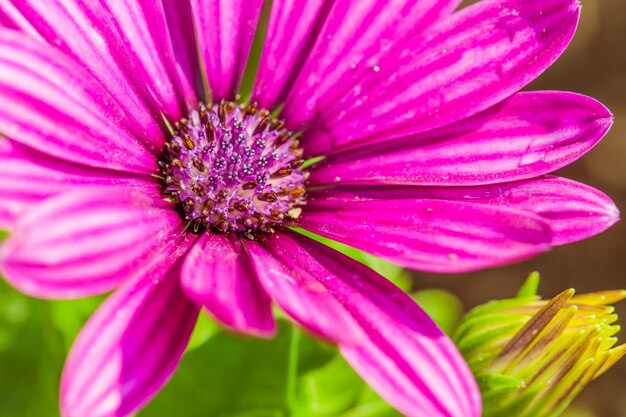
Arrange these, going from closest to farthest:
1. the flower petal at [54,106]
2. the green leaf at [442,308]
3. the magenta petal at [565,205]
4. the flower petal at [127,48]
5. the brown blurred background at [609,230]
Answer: the flower petal at [54,106], the flower petal at [127,48], the magenta petal at [565,205], the green leaf at [442,308], the brown blurred background at [609,230]

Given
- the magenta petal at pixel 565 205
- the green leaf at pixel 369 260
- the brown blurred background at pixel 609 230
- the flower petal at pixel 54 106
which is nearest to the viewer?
the flower petal at pixel 54 106

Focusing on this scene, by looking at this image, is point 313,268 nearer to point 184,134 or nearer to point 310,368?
point 184,134

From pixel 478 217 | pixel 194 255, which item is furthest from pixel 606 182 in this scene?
pixel 194 255

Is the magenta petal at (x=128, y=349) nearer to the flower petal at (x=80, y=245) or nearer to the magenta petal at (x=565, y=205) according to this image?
the flower petal at (x=80, y=245)

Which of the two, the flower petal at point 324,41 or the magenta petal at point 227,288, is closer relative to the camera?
the magenta petal at point 227,288

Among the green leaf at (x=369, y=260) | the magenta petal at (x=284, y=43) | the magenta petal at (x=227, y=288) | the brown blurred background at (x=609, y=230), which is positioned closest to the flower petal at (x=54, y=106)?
the magenta petal at (x=227, y=288)

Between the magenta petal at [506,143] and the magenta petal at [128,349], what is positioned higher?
the magenta petal at [128,349]
